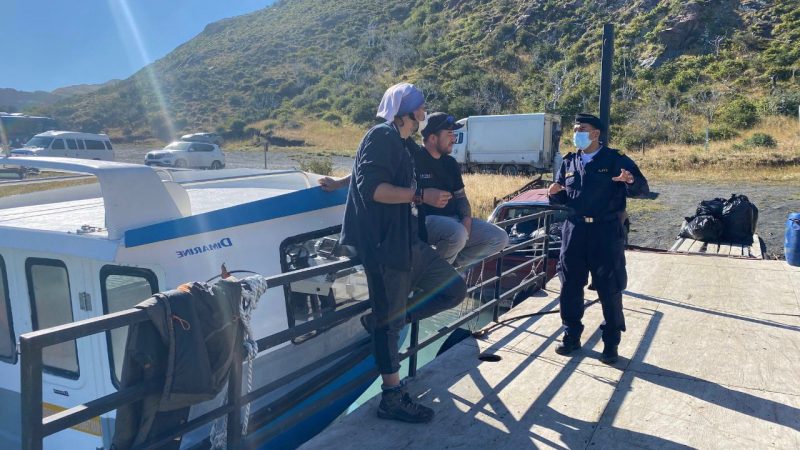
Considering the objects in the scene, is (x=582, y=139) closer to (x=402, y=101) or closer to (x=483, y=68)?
(x=402, y=101)

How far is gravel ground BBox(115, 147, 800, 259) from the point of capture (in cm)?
1345

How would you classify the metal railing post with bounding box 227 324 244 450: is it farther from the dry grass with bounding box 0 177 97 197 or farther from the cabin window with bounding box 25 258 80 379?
the dry grass with bounding box 0 177 97 197

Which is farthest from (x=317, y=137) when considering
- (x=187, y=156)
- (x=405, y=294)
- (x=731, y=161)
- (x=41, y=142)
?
(x=405, y=294)

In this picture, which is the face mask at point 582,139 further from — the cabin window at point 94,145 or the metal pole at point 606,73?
the cabin window at point 94,145

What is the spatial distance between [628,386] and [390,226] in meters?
2.19

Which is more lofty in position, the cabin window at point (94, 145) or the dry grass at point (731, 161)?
the cabin window at point (94, 145)

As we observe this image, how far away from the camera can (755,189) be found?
20.1m

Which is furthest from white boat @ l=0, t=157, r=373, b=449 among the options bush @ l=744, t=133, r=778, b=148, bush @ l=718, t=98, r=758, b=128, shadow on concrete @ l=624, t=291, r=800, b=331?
bush @ l=718, t=98, r=758, b=128

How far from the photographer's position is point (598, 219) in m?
4.34

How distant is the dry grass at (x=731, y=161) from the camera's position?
23.5 meters

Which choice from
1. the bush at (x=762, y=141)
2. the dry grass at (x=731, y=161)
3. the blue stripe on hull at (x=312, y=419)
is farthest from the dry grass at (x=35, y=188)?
the bush at (x=762, y=141)

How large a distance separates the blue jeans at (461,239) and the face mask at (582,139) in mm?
934

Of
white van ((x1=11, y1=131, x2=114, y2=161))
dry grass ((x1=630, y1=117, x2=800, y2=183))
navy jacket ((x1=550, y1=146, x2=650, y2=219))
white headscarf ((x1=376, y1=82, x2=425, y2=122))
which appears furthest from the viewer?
white van ((x1=11, y1=131, x2=114, y2=161))

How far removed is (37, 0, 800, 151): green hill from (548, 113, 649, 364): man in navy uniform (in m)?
33.2
